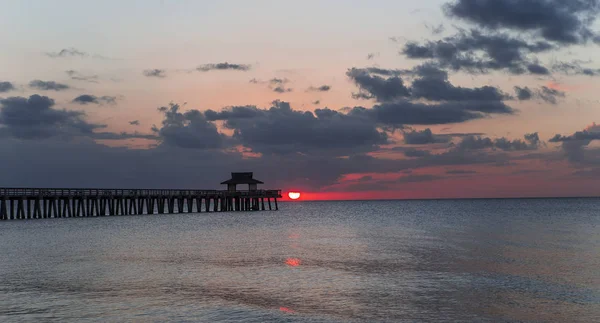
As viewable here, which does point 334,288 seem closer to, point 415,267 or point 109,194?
point 415,267

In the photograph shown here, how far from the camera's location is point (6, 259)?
102 ft

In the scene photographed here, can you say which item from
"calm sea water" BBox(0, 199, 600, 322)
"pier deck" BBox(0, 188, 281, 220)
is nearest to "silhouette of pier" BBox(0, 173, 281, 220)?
"pier deck" BBox(0, 188, 281, 220)

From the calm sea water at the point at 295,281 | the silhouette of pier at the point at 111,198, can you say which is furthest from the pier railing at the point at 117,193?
the calm sea water at the point at 295,281

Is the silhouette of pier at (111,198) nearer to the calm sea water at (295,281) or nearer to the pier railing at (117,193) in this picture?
the pier railing at (117,193)

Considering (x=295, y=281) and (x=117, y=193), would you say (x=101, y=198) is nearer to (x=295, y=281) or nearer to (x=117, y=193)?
(x=117, y=193)

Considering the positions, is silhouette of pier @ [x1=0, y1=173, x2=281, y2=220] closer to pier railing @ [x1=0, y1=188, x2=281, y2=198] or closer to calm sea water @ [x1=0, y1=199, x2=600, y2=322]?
pier railing @ [x1=0, y1=188, x2=281, y2=198]

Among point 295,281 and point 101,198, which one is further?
point 101,198

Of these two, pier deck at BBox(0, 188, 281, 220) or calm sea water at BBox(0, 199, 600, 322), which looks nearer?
calm sea water at BBox(0, 199, 600, 322)

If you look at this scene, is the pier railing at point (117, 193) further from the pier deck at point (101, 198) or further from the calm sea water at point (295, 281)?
the calm sea water at point (295, 281)

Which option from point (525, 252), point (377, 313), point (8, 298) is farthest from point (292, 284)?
point (525, 252)

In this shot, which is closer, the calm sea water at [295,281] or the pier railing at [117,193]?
the calm sea water at [295,281]

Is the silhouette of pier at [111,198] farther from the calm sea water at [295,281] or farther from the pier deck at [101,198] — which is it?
the calm sea water at [295,281]

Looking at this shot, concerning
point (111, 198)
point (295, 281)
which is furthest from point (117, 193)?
point (295, 281)

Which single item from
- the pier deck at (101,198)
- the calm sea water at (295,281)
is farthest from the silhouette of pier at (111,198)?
the calm sea water at (295,281)
